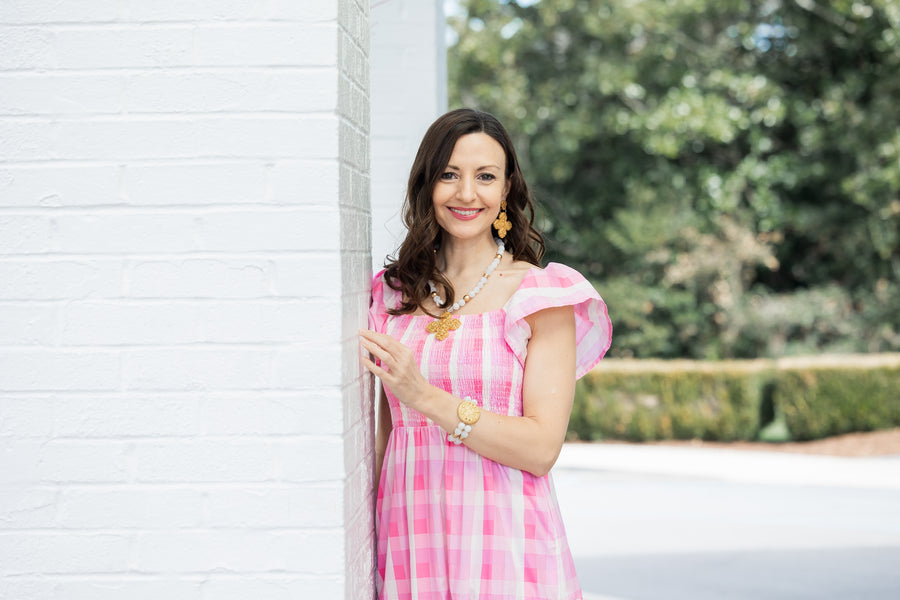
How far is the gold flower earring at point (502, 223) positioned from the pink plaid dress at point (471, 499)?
200 millimetres

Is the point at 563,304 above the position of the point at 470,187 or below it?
below

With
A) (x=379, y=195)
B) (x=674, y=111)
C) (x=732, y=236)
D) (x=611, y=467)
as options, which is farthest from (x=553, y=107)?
(x=379, y=195)

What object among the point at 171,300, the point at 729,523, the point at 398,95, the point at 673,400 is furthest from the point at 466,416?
the point at 673,400

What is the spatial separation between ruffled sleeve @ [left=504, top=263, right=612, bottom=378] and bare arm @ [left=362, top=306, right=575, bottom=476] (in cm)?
3

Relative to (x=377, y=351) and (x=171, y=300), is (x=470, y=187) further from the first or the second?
(x=171, y=300)

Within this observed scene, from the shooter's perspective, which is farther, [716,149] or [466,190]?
[716,149]

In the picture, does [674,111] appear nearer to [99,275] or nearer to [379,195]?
[379,195]

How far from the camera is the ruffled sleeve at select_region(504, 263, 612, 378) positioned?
2010 millimetres

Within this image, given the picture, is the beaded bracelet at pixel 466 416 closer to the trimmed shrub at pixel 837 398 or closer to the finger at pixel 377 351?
the finger at pixel 377 351

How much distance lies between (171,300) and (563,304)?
0.78 m

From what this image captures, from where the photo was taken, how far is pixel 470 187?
2084 mm

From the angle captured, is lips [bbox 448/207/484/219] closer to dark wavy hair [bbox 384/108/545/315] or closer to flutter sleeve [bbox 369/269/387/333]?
dark wavy hair [bbox 384/108/545/315]

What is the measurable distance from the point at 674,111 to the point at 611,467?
4.56 m

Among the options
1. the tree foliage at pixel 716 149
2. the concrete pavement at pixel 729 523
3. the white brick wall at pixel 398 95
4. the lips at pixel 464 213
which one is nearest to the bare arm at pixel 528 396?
the lips at pixel 464 213
